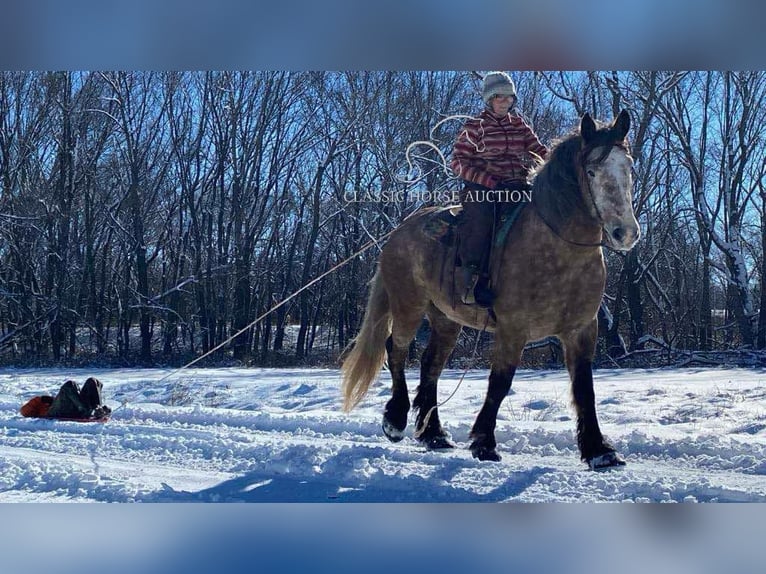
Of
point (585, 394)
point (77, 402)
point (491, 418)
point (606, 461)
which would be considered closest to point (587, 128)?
point (585, 394)

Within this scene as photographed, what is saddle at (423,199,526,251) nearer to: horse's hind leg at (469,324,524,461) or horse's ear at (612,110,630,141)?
horse's hind leg at (469,324,524,461)

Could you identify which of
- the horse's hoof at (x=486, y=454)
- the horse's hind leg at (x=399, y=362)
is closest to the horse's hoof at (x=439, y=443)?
the horse's hind leg at (x=399, y=362)

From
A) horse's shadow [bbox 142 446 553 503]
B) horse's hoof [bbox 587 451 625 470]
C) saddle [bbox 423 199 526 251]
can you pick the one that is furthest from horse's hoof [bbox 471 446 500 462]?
saddle [bbox 423 199 526 251]

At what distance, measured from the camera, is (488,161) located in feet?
16.3

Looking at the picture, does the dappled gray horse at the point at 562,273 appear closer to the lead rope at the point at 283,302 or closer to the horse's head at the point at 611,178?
the horse's head at the point at 611,178

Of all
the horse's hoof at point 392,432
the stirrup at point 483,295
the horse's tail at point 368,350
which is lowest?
the horse's hoof at point 392,432

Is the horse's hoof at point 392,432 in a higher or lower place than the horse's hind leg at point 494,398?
lower

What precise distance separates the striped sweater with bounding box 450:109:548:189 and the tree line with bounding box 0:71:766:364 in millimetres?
350

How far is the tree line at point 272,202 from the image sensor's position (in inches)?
214

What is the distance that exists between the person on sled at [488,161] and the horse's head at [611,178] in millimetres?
658

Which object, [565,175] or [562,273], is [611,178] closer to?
[565,175]

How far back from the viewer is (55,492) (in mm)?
4297
